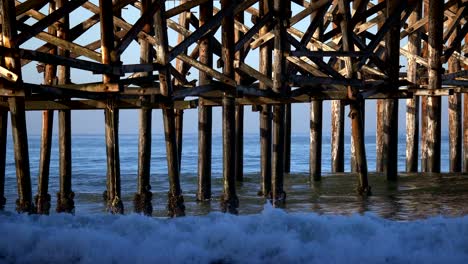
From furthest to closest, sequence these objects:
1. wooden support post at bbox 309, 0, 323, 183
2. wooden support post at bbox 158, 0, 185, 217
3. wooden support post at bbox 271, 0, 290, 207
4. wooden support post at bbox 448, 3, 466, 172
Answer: wooden support post at bbox 448, 3, 466, 172 < wooden support post at bbox 309, 0, 323, 183 < wooden support post at bbox 271, 0, 290, 207 < wooden support post at bbox 158, 0, 185, 217

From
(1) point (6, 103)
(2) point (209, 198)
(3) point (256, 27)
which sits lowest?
(2) point (209, 198)

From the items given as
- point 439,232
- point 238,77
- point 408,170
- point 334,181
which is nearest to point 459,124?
point 408,170

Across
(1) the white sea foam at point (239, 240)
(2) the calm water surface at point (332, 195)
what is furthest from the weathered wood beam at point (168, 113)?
(1) the white sea foam at point (239, 240)

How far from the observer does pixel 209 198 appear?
16031 millimetres

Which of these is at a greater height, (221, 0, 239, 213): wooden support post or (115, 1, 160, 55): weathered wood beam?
(115, 1, 160, 55): weathered wood beam

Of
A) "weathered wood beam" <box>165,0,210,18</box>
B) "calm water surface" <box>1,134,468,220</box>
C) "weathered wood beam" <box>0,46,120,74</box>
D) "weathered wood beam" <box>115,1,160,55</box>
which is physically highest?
"weathered wood beam" <box>165,0,210,18</box>

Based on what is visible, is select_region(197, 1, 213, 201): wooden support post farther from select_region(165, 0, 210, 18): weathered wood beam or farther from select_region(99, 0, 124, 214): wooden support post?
select_region(99, 0, 124, 214): wooden support post

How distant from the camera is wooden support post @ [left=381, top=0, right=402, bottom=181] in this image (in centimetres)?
1645

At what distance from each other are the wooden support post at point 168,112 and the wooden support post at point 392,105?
422cm

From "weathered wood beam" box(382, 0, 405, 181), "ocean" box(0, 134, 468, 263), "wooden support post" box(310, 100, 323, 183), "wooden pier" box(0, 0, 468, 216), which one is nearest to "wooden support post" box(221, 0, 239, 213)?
"wooden pier" box(0, 0, 468, 216)

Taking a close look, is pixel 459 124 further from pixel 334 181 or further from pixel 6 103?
pixel 6 103

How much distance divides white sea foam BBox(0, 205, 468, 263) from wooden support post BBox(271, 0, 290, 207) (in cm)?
549

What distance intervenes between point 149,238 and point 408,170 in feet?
43.2

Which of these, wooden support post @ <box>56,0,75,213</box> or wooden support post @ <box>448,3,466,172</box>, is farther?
wooden support post @ <box>448,3,466,172</box>
